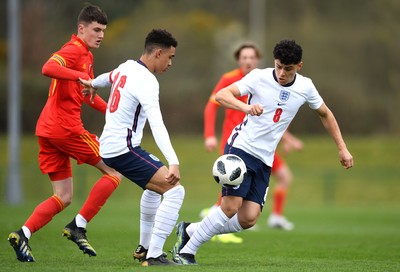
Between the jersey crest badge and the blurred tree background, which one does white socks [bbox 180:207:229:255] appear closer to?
the jersey crest badge

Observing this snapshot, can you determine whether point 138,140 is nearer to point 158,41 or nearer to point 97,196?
point 158,41

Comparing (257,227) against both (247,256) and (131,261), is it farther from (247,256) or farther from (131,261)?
(131,261)

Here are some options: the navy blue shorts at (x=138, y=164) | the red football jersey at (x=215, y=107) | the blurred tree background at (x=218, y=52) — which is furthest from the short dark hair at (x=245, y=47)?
the blurred tree background at (x=218, y=52)

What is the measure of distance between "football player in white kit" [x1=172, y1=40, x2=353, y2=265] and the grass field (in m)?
0.38

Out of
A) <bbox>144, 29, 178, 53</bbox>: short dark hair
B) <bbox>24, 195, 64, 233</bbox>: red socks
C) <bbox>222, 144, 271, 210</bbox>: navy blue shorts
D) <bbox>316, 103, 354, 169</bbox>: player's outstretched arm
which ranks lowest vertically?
<bbox>24, 195, 64, 233</bbox>: red socks

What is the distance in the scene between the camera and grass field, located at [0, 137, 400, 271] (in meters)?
8.16

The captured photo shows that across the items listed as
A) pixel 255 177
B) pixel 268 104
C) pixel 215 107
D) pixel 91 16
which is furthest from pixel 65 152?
pixel 215 107

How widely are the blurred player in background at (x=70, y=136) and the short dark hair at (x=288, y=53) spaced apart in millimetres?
1981

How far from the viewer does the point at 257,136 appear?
8055 millimetres

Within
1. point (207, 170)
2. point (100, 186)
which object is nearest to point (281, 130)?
point (100, 186)

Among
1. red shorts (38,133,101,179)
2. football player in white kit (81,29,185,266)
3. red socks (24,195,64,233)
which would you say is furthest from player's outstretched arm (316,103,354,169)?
red socks (24,195,64,233)

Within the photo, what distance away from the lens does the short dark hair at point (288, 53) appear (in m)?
7.73

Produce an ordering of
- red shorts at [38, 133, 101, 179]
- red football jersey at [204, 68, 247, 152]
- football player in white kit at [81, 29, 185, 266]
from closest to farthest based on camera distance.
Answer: football player in white kit at [81, 29, 185, 266]
red shorts at [38, 133, 101, 179]
red football jersey at [204, 68, 247, 152]

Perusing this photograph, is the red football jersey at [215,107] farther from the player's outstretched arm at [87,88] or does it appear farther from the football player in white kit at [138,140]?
the football player in white kit at [138,140]
